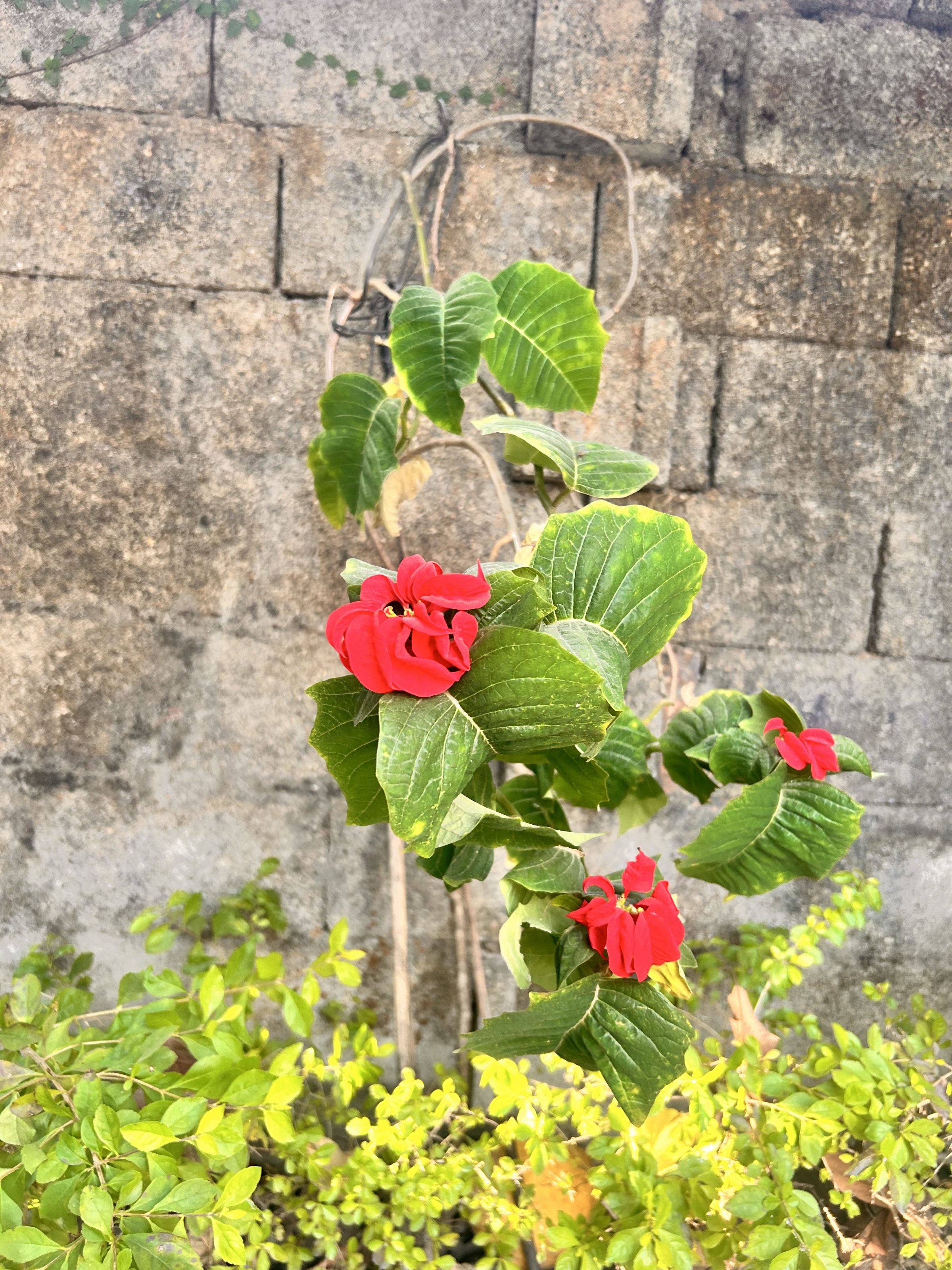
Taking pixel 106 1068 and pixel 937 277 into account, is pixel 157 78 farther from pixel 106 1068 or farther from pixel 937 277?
pixel 106 1068

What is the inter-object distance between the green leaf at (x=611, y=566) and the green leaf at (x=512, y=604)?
84 millimetres

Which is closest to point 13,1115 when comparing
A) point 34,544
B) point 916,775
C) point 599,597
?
point 599,597

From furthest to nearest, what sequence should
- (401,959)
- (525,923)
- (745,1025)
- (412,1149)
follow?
(401,959)
(745,1025)
(412,1149)
(525,923)

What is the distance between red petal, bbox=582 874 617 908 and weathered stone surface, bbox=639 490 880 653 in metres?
0.82

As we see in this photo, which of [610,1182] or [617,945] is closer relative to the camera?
[617,945]

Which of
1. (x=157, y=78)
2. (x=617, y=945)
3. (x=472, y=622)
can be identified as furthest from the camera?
(x=157, y=78)

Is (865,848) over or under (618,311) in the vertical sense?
under

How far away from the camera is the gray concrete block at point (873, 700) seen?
1.60m

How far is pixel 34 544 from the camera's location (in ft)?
4.97

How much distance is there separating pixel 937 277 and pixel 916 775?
996 millimetres

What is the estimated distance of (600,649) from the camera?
2.48 feet

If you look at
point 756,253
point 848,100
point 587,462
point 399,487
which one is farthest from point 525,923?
point 848,100

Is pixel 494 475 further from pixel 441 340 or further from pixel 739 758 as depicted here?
pixel 739 758

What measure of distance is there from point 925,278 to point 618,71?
2.32ft
